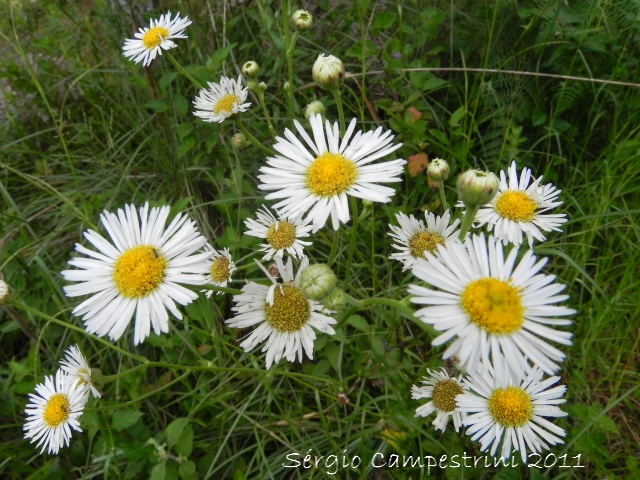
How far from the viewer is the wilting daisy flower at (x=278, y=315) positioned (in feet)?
6.40

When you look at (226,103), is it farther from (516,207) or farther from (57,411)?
(57,411)

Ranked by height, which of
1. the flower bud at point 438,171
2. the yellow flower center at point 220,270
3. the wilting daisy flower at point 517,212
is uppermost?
the wilting daisy flower at point 517,212

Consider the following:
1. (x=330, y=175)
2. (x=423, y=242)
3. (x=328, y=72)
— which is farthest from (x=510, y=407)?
(x=328, y=72)

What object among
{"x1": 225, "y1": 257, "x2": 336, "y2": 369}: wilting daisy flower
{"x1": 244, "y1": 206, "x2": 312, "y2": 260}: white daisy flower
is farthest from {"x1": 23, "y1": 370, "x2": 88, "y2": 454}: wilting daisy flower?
{"x1": 244, "y1": 206, "x2": 312, "y2": 260}: white daisy flower

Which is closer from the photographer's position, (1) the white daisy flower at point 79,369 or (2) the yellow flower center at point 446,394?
(1) the white daisy flower at point 79,369

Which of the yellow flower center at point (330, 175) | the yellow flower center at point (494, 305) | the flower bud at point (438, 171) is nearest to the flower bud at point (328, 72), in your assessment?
the yellow flower center at point (330, 175)

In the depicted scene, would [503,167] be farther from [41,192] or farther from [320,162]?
[41,192]

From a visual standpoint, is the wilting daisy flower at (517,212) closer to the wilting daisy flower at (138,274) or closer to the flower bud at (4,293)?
the wilting daisy flower at (138,274)

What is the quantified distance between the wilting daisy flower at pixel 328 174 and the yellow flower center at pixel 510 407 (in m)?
1.01

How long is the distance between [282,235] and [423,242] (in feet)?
2.29

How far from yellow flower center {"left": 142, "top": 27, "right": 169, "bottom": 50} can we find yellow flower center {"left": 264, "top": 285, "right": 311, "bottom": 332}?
1.62 meters

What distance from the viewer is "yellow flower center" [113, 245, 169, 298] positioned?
1734mm

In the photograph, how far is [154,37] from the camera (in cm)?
272

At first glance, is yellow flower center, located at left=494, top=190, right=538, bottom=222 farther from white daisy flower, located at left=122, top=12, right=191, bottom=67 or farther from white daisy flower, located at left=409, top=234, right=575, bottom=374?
white daisy flower, located at left=122, top=12, right=191, bottom=67
